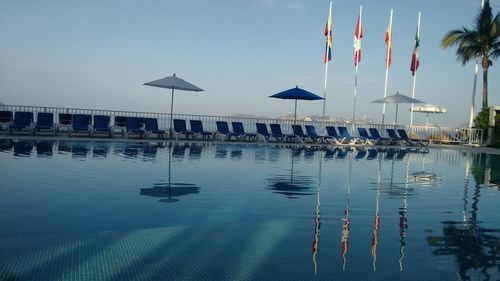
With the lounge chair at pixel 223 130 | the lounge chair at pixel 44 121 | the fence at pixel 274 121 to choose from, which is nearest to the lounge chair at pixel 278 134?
the lounge chair at pixel 223 130

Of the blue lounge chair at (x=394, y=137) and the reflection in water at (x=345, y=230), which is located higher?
the blue lounge chair at (x=394, y=137)

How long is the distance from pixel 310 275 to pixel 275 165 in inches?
246

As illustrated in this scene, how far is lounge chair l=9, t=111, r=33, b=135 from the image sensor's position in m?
12.5

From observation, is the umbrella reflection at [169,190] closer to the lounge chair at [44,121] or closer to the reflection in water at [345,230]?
the reflection in water at [345,230]

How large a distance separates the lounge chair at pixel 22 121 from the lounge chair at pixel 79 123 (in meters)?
1.17

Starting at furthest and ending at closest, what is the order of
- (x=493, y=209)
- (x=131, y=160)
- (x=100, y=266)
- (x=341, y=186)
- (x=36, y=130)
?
(x=36, y=130) < (x=131, y=160) < (x=341, y=186) < (x=493, y=209) < (x=100, y=266)

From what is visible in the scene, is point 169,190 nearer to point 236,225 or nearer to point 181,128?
point 236,225

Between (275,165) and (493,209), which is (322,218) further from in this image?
(275,165)

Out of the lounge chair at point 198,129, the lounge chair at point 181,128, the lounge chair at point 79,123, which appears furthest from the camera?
the lounge chair at point 198,129

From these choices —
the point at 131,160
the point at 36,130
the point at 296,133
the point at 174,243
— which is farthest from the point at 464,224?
the point at 36,130

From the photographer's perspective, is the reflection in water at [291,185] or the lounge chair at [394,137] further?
the lounge chair at [394,137]

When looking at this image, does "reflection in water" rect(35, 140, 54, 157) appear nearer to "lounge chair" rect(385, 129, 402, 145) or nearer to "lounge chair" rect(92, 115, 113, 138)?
"lounge chair" rect(92, 115, 113, 138)

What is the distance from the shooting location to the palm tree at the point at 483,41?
64.3 ft

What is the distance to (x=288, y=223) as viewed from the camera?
408cm
